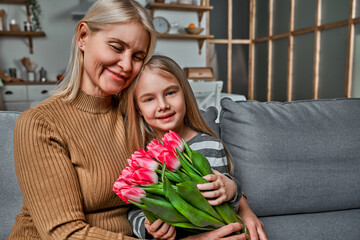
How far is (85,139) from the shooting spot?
3.07 ft

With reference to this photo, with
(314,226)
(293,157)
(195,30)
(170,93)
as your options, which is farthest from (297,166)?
(195,30)

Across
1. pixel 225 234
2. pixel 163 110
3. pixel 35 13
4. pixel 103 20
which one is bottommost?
pixel 225 234

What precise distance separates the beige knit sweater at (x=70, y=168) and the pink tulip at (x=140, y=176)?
0.78 ft

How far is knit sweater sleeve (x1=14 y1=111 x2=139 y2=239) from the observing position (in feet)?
2.57

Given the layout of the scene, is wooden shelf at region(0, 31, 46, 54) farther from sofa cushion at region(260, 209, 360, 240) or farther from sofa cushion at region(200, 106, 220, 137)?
sofa cushion at region(260, 209, 360, 240)

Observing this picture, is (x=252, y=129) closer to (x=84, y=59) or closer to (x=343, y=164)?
(x=343, y=164)

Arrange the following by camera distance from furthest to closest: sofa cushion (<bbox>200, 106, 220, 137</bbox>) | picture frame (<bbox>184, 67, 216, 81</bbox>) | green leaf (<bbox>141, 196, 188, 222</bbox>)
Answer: picture frame (<bbox>184, 67, 216, 81</bbox>) → sofa cushion (<bbox>200, 106, 220, 137</bbox>) → green leaf (<bbox>141, 196, 188, 222</bbox>)

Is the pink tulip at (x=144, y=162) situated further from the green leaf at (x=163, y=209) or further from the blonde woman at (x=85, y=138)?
the blonde woman at (x=85, y=138)

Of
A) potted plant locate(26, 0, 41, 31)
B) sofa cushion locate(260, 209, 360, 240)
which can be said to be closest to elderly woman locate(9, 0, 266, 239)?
sofa cushion locate(260, 209, 360, 240)

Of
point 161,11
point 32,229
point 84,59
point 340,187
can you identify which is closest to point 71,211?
point 32,229

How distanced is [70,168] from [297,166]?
96cm

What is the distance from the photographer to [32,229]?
0.92 metres

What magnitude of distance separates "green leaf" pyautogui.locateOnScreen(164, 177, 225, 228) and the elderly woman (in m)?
0.07

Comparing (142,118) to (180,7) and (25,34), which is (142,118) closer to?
(180,7)
